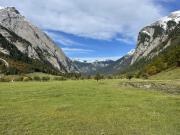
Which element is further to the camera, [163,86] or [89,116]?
[163,86]

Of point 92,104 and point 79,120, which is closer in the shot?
point 79,120

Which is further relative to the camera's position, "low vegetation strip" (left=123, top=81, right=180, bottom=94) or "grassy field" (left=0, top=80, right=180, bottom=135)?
"low vegetation strip" (left=123, top=81, right=180, bottom=94)

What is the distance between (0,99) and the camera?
52.9 m

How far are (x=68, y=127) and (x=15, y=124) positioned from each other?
17.2 ft

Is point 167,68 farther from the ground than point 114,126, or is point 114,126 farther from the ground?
point 167,68

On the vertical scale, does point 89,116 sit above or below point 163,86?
below

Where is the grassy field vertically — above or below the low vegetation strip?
below

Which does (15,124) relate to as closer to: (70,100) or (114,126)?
(114,126)

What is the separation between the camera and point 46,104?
47.0m

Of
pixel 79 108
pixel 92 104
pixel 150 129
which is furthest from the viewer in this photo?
pixel 92 104

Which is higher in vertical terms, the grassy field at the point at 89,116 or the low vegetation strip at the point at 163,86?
the low vegetation strip at the point at 163,86

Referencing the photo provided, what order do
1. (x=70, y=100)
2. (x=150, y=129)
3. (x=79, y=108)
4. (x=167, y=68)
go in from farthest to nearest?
(x=167, y=68)
(x=70, y=100)
(x=79, y=108)
(x=150, y=129)

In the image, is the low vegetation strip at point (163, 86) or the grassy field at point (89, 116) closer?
the grassy field at point (89, 116)

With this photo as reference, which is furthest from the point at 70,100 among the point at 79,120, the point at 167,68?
the point at 167,68
